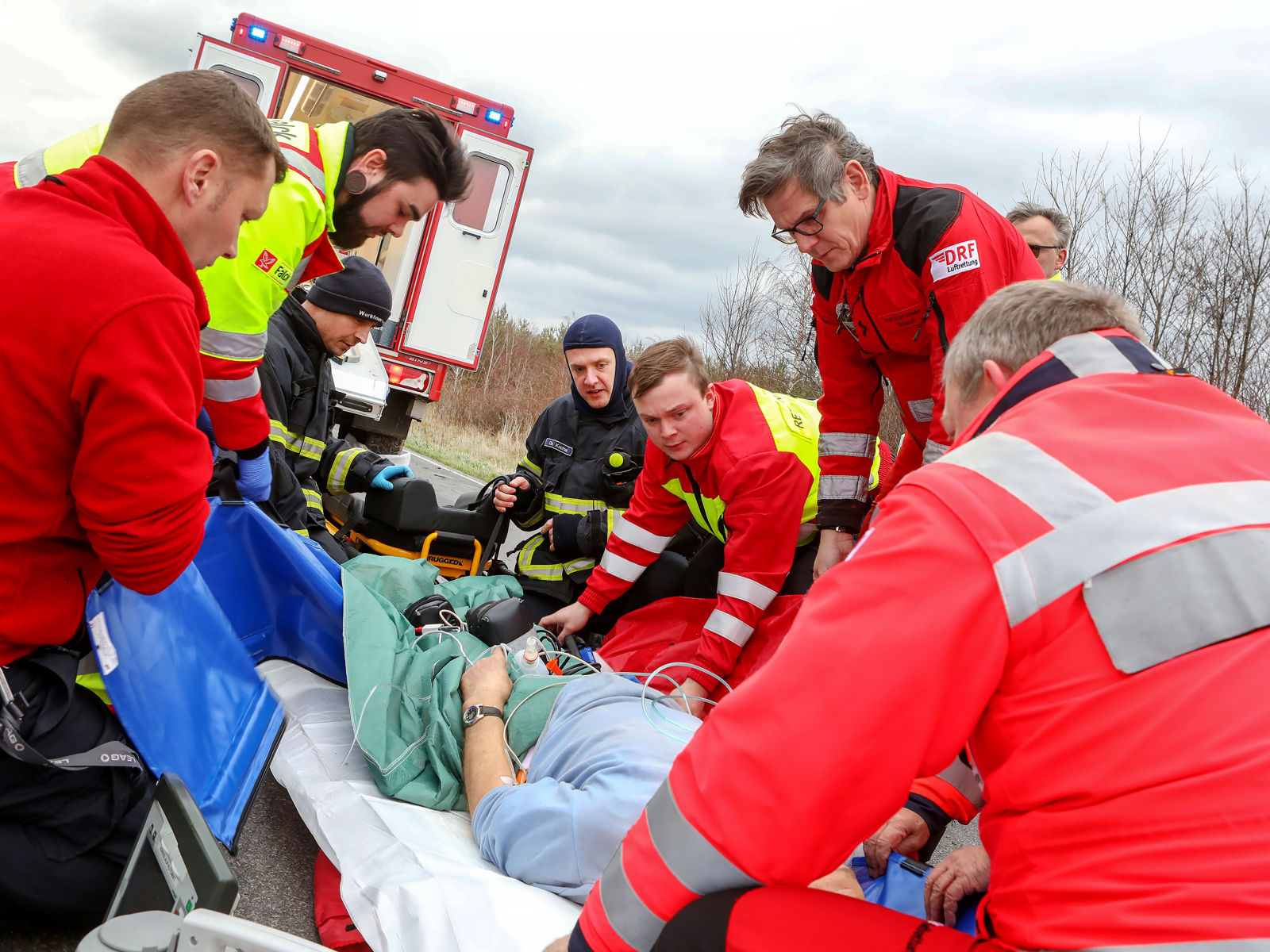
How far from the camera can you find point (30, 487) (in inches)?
57.9

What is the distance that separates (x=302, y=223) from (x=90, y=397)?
138 cm

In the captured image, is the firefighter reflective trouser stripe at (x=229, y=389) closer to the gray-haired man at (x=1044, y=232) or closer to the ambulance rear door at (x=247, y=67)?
the gray-haired man at (x=1044, y=232)

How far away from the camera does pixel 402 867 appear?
1736 mm

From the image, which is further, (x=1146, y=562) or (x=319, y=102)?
(x=319, y=102)

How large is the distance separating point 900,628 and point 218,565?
2.23m

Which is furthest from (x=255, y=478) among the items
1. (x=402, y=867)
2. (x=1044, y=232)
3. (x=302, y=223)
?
(x=1044, y=232)

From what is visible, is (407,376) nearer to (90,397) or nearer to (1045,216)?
(1045,216)

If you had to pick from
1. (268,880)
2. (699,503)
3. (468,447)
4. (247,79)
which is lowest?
(268,880)

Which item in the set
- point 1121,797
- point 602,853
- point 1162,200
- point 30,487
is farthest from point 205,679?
point 1162,200

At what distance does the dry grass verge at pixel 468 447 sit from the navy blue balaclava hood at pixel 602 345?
564cm

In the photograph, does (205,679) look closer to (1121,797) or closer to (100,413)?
(100,413)

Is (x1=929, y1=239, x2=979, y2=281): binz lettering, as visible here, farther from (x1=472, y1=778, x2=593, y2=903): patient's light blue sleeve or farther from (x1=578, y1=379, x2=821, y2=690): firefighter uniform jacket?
(x1=472, y1=778, x2=593, y2=903): patient's light blue sleeve

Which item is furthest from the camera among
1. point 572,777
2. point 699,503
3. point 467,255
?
point 467,255

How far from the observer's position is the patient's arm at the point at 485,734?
2150 mm
